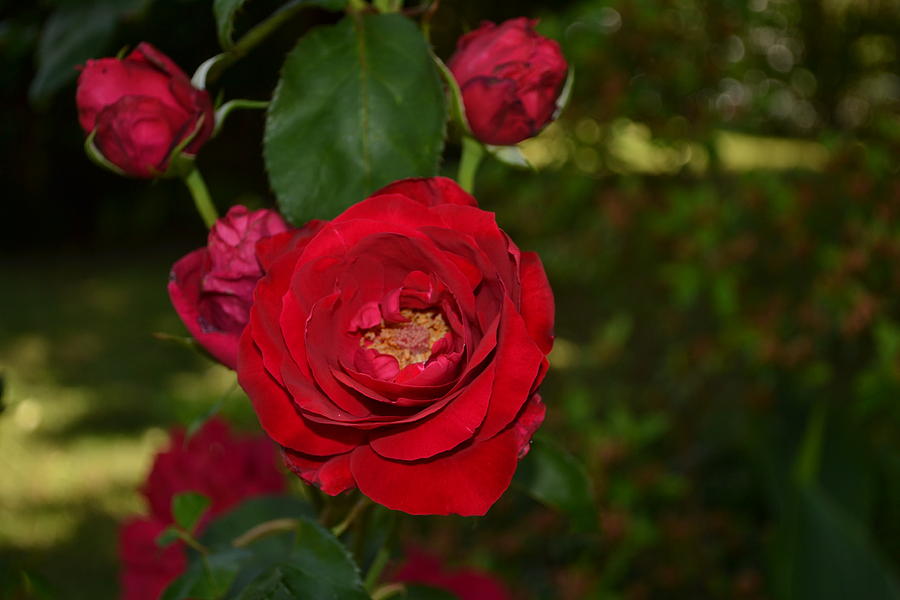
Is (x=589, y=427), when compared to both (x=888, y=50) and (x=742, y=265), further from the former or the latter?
(x=888, y=50)

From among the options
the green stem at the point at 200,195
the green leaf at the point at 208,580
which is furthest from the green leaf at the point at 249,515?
the green stem at the point at 200,195

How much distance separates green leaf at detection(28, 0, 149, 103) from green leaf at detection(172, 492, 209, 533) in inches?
11.7

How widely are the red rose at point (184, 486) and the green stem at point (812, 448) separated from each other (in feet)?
2.93

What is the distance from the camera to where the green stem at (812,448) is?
147 cm

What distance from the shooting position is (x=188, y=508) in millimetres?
615

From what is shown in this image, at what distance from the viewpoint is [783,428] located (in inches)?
64.1

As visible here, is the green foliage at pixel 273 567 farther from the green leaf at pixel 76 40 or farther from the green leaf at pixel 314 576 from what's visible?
the green leaf at pixel 76 40

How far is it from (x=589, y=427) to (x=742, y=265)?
46 centimetres

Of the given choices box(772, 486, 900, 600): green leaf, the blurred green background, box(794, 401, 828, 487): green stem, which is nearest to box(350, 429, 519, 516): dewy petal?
the blurred green background

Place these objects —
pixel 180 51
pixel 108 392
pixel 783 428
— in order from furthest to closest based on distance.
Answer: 1. pixel 108 392
2. pixel 783 428
3. pixel 180 51

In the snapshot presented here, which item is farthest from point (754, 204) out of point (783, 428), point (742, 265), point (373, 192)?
point (373, 192)

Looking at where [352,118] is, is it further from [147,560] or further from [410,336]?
[147,560]

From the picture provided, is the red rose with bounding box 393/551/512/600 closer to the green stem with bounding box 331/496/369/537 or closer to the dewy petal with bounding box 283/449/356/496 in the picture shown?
the green stem with bounding box 331/496/369/537

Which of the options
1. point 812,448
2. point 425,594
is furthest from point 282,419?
point 812,448
